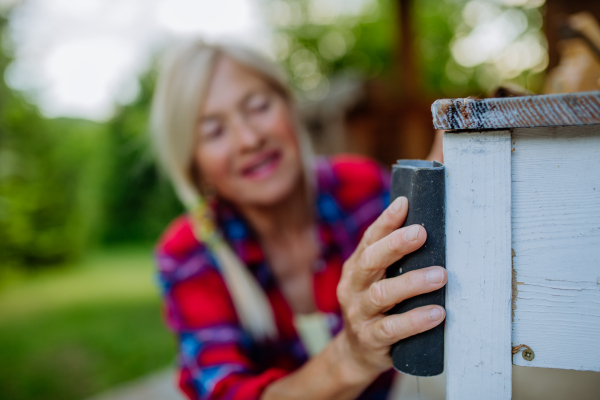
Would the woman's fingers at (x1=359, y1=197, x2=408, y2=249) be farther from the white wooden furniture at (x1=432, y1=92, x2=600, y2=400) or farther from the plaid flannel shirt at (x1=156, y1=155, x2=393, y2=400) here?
the plaid flannel shirt at (x1=156, y1=155, x2=393, y2=400)

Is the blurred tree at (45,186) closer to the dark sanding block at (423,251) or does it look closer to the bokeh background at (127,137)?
the bokeh background at (127,137)

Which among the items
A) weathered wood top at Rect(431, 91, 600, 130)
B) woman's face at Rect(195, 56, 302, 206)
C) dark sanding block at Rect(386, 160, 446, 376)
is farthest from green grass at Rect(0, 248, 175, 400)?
weathered wood top at Rect(431, 91, 600, 130)

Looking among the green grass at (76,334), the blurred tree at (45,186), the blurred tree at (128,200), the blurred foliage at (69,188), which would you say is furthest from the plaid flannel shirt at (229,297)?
the blurred tree at (128,200)

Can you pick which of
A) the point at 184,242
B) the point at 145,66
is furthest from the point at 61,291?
the point at 184,242

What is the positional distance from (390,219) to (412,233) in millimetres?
44

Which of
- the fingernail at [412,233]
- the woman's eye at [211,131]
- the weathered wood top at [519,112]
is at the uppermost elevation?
the woman's eye at [211,131]

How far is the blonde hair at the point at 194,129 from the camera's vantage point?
1.55m

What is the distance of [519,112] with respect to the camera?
1.74 ft

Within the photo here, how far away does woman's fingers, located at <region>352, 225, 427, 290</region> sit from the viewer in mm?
603

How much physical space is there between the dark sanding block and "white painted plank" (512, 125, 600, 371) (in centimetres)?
10

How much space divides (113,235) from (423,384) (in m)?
9.84

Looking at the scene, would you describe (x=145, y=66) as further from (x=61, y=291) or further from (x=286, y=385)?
(x=286, y=385)

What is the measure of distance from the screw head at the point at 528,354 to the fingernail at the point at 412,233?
0.22 m

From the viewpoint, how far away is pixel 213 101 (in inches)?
60.8
